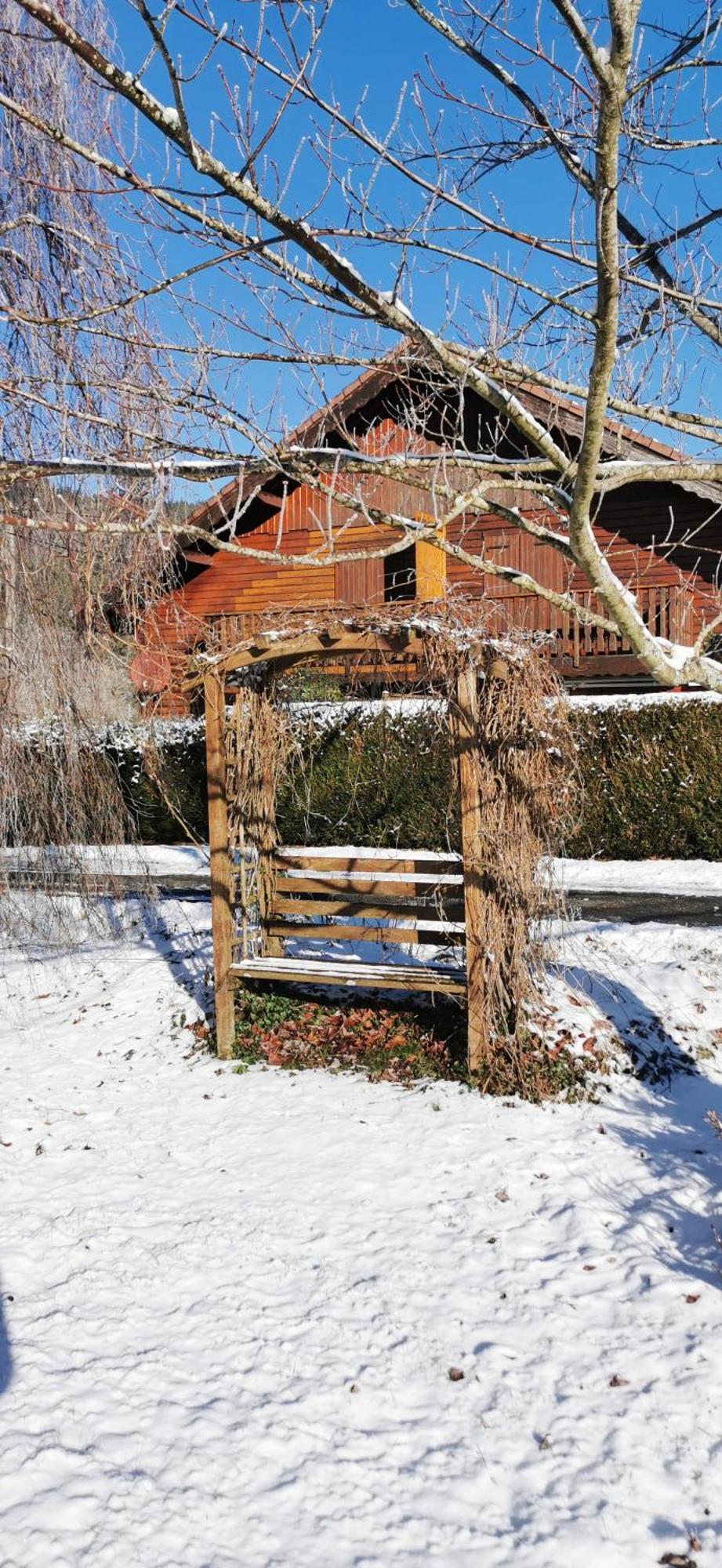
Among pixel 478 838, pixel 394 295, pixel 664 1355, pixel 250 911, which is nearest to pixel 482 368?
pixel 394 295

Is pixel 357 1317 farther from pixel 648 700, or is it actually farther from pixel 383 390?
pixel 383 390

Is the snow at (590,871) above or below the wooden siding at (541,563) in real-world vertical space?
below

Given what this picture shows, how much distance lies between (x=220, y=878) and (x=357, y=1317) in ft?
11.2

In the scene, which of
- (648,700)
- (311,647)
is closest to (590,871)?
(648,700)

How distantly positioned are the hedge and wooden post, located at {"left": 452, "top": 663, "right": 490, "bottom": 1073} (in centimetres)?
473

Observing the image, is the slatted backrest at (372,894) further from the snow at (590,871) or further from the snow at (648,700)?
the snow at (648,700)

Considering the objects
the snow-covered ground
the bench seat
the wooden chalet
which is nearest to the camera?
the snow-covered ground

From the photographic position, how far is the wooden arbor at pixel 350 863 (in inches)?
241

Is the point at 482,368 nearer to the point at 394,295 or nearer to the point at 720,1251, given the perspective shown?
the point at 394,295

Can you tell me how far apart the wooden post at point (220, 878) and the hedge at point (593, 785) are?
149 inches

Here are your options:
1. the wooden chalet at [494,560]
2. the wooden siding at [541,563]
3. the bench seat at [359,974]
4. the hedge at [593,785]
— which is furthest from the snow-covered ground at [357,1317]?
the wooden siding at [541,563]

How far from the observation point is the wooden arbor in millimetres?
6113

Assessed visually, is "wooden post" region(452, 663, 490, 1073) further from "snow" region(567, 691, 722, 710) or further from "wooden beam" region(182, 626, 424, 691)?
"snow" region(567, 691, 722, 710)

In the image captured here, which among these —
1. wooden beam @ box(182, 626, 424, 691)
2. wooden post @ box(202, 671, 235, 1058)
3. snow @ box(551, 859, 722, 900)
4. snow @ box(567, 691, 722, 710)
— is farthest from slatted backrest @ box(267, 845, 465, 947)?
snow @ box(567, 691, 722, 710)
